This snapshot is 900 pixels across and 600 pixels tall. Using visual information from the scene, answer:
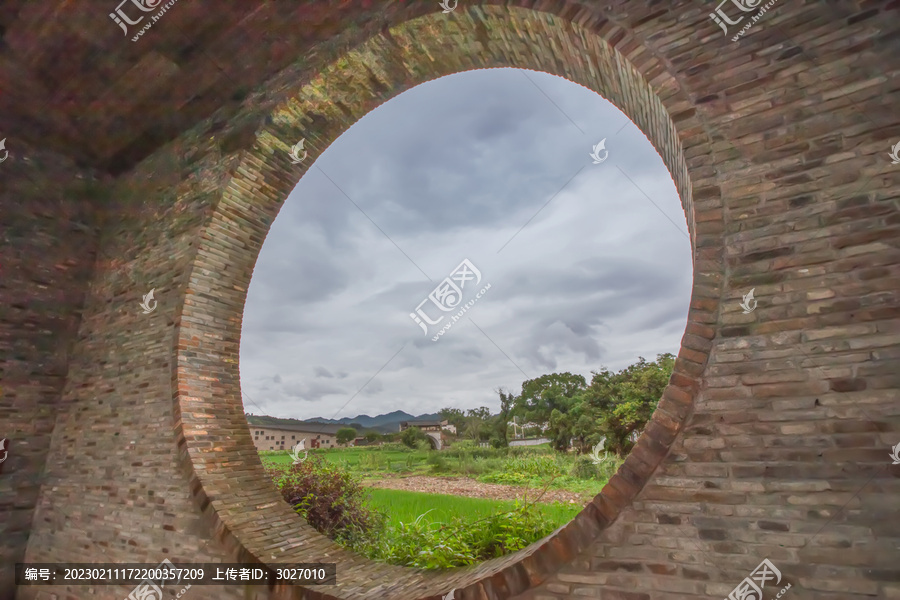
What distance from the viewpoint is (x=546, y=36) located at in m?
2.84

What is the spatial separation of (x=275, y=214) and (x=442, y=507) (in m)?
3.38

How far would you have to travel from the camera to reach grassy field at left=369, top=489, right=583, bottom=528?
3.77m

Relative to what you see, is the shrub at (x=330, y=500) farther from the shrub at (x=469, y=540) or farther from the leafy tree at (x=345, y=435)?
the leafy tree at (x=345, y=435)

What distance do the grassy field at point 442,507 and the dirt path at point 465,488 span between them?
0.65 feet

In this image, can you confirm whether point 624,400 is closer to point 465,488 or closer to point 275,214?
point 465,488

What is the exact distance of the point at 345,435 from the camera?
8422mm

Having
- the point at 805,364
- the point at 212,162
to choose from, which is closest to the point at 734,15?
the point at 805,364

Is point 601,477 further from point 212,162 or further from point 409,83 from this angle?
point 212,162

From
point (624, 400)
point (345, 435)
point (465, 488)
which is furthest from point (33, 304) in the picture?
point (624, 400)

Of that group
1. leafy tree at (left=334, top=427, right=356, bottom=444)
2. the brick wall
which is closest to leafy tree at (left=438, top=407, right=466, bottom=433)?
leafy tree at (left=334, top=427, right=356, bottom=444)

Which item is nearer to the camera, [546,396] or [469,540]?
[469,540]

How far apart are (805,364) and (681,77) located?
1.43 meters

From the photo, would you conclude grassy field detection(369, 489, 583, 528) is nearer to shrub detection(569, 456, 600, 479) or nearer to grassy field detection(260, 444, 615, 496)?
grassy field detection(260, 444, 615, 496)

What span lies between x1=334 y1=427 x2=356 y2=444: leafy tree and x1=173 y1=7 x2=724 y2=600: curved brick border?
15.2 ft
